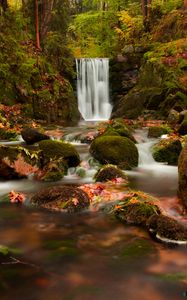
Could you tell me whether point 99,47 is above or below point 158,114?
above

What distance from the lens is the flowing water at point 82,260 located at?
12.8ft

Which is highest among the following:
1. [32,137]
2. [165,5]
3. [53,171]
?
[165,5]

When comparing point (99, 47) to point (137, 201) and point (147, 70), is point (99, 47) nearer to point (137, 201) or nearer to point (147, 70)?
point (147, 70)

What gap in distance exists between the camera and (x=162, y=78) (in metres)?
18.8

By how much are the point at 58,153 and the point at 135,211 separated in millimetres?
3782

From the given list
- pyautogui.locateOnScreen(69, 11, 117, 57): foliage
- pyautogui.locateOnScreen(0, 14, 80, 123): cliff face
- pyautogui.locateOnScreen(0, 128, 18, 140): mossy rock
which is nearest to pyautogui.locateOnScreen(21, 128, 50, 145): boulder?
pyautogui.locateOnScreen(0, 128, 18, 140): mossy rock

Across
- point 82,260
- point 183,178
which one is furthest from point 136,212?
point 82,260

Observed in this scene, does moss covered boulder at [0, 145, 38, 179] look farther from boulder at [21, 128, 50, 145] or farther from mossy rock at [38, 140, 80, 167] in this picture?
boulder at [21, 128, 50, 145]

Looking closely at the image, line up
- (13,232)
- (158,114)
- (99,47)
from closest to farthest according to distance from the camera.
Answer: (13,232) → (158,114) → (99,47)

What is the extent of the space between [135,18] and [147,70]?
6.64 meters

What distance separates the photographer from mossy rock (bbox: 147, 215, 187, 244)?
499cm

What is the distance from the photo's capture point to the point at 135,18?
81.1ft

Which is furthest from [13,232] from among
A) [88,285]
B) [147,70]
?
[147,70]

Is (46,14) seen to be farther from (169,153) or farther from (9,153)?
(9,153)
